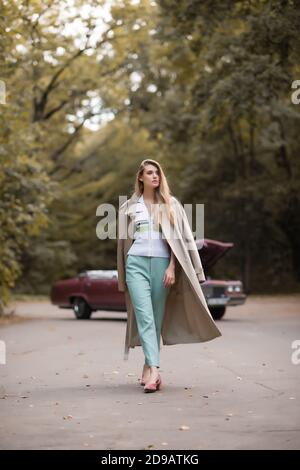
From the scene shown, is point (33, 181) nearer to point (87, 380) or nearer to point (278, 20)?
point (278, 20)

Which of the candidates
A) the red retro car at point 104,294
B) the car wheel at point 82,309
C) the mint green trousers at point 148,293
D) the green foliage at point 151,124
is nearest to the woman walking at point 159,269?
the mint green trousers at point 148,293

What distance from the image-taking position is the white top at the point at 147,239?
307 inches

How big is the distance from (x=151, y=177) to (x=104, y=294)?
42.1 ft

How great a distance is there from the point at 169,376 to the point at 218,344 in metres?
4.61

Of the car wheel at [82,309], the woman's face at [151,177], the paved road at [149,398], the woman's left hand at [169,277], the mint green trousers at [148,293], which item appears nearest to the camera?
the paved road at [149,398]

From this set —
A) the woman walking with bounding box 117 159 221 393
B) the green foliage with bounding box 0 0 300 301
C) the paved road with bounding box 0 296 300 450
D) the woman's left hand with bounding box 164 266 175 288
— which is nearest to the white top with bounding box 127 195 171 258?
the woman walking with bounding box 117 159 221 393

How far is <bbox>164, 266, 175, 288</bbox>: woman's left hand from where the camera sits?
7668 mm

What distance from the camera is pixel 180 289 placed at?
314 inches

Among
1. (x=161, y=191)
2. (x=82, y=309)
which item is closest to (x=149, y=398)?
(x=161, y=191)

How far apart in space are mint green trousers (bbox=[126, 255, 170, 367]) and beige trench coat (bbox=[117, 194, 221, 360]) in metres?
0.17

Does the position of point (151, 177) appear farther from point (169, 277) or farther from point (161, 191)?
point (169, 277)

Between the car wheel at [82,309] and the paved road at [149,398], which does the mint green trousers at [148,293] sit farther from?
the car wheel at [82,309]

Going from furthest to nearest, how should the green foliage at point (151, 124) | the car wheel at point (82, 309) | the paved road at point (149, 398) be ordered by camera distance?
the car wheel at point (82, 309), the green foliage at point (151, 124), the paved road at point (149, 398)

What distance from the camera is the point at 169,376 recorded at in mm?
8773
